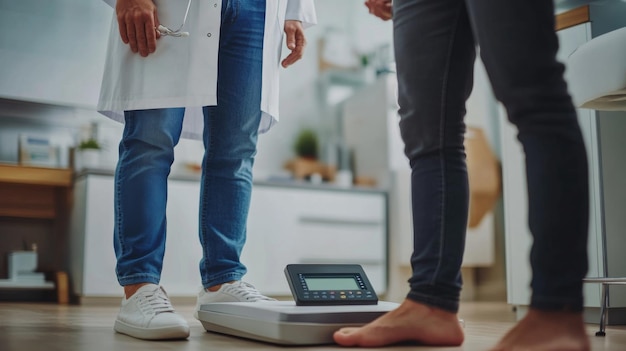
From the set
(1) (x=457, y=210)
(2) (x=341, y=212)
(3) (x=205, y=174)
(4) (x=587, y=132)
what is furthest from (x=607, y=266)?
(2) (x=341, y=212)

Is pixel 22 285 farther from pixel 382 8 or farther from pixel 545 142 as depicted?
pixel 545 142

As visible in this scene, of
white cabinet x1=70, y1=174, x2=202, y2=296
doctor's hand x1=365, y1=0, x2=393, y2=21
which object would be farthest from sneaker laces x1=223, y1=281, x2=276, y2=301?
white cabinet x1=70, y1=174, x2=202, y2=296

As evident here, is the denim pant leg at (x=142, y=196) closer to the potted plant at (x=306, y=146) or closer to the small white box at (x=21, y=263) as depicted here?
the small white box at (x=21, y=263)

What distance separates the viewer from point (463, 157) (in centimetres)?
104

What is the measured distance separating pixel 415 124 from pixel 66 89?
2384 millimetres

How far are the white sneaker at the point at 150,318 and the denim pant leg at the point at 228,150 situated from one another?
0.18 m

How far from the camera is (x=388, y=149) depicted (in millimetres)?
3650

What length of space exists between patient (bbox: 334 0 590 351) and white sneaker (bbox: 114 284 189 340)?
31 centimetres

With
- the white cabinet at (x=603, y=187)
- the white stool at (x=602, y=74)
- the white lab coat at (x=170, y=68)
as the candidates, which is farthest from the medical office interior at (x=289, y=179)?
the white lab coat at (x=170, y=68)

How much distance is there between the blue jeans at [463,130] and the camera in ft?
2.65

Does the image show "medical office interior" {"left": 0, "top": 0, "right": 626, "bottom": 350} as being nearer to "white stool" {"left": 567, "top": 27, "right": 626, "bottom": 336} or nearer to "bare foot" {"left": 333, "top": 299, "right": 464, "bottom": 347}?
"white stool" {"left": 567, "top": 27, "right": 626, "bottom": 336}

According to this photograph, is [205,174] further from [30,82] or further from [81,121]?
[81,121]

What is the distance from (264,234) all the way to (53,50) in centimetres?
129

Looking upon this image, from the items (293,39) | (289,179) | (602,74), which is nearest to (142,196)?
(293,39)
